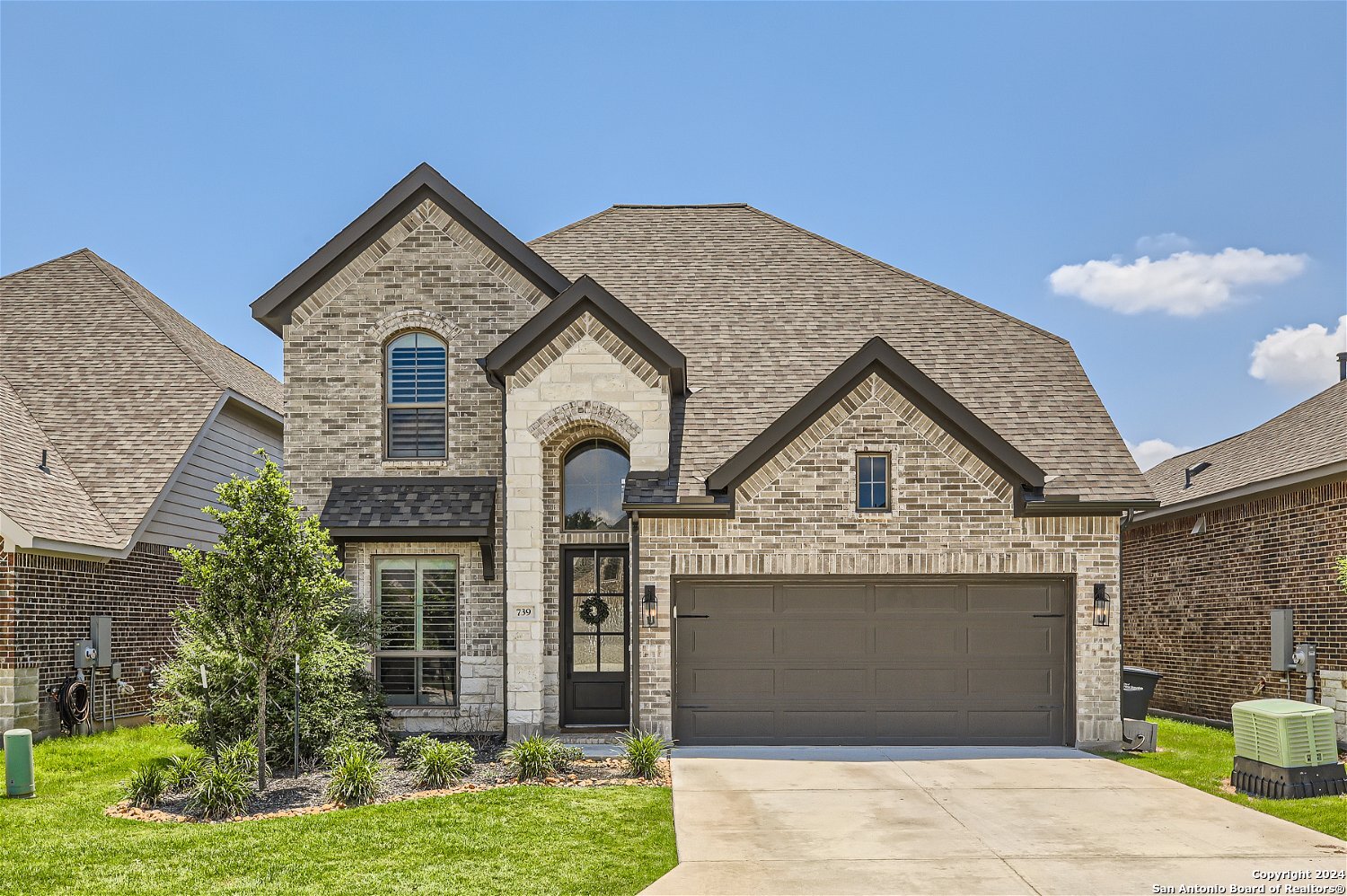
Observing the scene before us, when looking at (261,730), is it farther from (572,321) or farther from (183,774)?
(572,321)

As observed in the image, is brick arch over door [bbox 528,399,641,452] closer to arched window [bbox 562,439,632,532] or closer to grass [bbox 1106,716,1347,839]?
arched window [bbox 562,439,632,532]

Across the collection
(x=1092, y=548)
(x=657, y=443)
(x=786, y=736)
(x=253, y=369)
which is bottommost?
(x=786, y=736)

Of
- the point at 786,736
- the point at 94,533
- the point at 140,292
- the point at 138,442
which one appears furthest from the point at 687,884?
the point at 140,292

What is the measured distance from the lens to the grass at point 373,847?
814cm

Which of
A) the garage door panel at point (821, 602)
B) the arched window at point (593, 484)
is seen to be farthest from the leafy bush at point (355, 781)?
the garage door panel at point (821, 602)

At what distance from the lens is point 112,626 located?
16953 millimetres

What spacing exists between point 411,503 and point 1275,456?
13308 mm

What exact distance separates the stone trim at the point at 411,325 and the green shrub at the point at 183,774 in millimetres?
6203

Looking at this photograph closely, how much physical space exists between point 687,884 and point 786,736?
646 cm

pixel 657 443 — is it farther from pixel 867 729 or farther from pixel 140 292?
pixel 140 292

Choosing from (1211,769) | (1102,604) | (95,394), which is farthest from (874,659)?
(95,394)

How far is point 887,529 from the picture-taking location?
1423 cm

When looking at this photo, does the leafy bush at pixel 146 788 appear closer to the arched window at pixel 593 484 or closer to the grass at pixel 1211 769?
the arched window at pixel 593 484

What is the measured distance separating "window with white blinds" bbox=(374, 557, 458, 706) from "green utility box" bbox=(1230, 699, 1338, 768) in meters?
9.82
